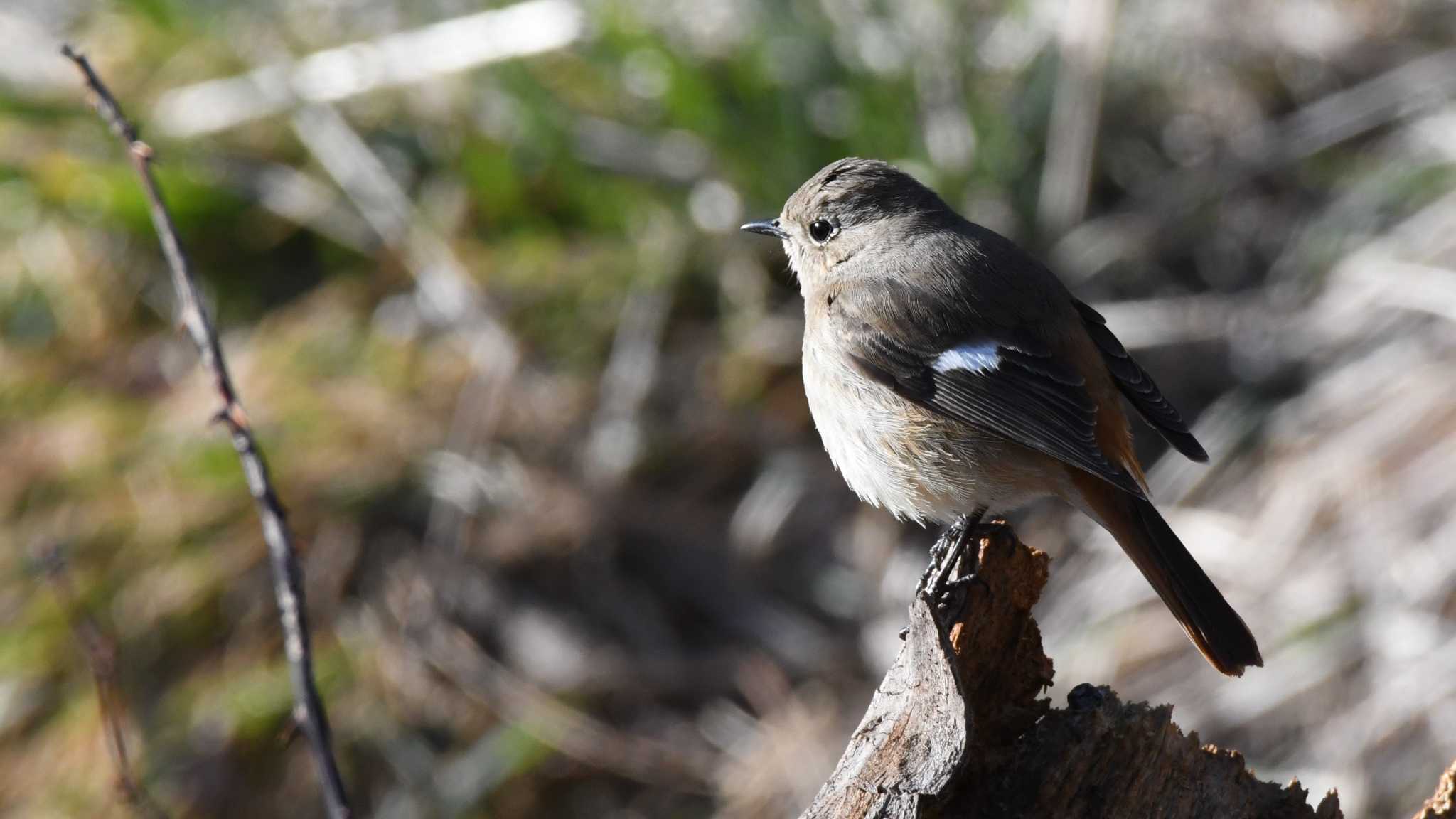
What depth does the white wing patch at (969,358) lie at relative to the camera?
3285mm

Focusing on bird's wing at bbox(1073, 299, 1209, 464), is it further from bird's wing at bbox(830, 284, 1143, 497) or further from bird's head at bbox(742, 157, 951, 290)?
bird's head at bbox(742, 157, 951, 290)

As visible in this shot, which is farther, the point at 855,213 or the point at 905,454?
the point at 855,213

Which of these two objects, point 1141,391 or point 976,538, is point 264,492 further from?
point 1141,391

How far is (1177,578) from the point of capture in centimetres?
307

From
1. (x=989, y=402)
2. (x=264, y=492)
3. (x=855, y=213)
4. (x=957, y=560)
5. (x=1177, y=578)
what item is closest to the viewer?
(x=264, y=492)

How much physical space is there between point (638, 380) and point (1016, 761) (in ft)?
10.3

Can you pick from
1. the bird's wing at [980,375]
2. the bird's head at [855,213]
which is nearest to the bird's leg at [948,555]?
the bird's wing at [980,375]

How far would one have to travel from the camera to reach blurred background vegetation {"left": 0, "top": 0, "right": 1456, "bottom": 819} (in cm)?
489

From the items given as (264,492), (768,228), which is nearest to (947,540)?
(768,228)

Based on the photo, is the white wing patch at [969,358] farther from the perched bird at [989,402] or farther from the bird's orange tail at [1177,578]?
the bird's orange tail at [1177,578]

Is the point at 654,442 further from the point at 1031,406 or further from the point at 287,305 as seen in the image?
the point at 1031,406

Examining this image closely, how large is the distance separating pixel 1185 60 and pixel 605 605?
10.6 ft

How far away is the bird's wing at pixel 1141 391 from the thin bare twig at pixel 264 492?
208 centimetres

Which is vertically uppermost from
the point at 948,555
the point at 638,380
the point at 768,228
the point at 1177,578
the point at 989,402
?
the point at 768,228
